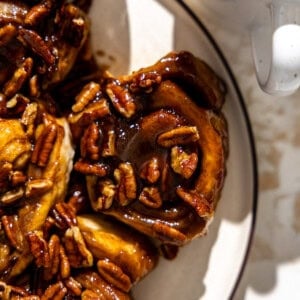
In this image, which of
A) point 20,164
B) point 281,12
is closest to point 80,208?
point 20,164

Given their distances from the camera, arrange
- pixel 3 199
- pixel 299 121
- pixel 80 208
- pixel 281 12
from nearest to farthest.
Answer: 1. pixel 281 12
2. pixel 3 199
3. pixel 80 208
4. pixel 299 121

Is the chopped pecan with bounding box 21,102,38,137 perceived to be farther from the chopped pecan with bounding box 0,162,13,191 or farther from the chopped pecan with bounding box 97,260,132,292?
the chopped pecan with bounding box 97,260,132,292

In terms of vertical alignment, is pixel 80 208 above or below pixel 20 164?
below

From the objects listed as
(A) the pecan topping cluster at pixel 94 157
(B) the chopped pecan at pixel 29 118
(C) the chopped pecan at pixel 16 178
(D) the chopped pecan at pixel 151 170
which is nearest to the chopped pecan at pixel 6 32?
(A) the pecan topping cluster at pixel 94 157

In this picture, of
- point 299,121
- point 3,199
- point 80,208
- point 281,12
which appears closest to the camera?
point 281,12

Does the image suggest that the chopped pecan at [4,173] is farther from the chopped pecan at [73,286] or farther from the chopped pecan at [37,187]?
the chopped pecan at [73,286]

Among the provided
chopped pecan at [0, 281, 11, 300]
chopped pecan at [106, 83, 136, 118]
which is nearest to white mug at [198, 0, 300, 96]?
chopped pecan at [106, 83, 136, 118]

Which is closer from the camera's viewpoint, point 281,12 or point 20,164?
point 281,12

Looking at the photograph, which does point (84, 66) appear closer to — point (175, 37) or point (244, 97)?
point (175, 37)
